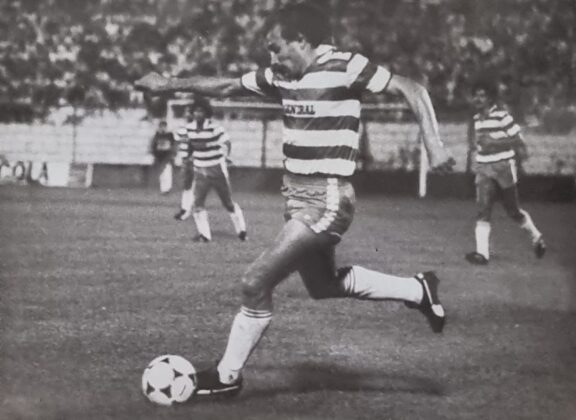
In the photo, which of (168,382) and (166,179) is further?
(166,179)

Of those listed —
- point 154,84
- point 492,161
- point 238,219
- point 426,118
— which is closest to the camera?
point 426,118

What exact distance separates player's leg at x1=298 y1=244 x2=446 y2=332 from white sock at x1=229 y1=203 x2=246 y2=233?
1.65 meters

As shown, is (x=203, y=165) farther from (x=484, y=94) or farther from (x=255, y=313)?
(x=255, y=313)

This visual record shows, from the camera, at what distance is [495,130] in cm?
489

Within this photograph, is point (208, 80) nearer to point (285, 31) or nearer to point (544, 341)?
point (285, 31)

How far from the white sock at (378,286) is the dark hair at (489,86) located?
1053mm

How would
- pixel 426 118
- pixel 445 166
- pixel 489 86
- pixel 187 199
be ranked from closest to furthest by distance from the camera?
pixel 445 166, pixel 426 118, pixel 489 86, pixel 187 199

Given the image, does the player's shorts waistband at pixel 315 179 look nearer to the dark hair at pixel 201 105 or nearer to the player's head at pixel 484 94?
the player's head at pixel 484 94

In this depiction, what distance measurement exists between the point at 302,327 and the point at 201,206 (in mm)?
2547

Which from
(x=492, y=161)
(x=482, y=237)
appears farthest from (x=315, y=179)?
(x=492, y=161)

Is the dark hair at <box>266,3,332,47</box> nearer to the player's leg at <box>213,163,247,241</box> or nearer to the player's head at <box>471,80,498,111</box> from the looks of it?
the player's head at <box>471,80,498,111</box>

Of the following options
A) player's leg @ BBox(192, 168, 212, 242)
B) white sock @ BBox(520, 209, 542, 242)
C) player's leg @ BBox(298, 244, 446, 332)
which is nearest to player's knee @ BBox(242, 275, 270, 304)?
player's leg @ BBox(298, 244, 446, 332)

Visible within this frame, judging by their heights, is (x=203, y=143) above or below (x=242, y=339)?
above

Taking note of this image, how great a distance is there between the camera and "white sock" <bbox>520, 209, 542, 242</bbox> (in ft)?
14.2
